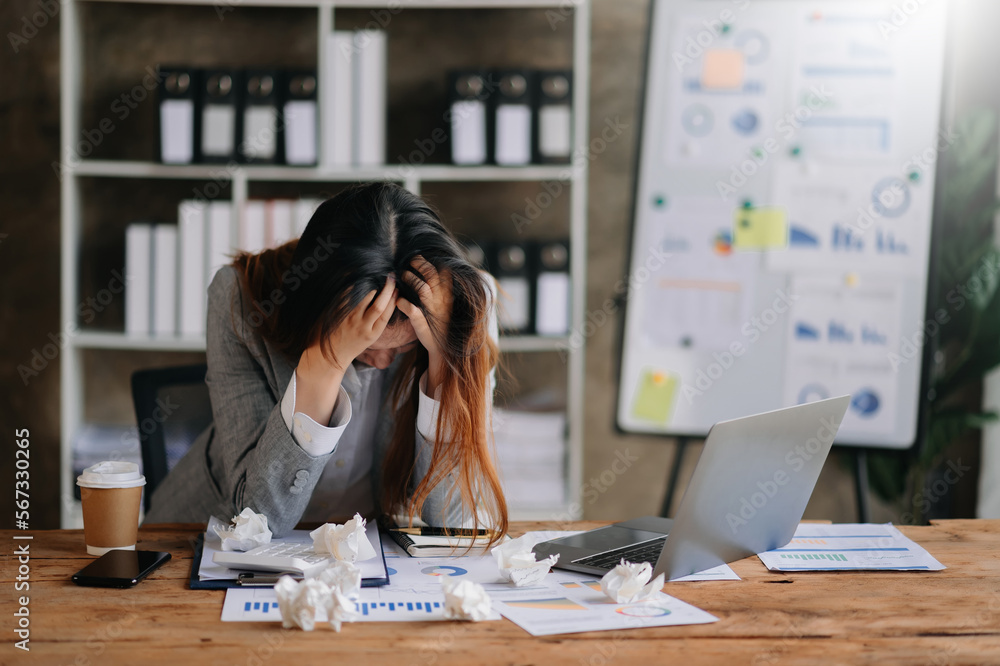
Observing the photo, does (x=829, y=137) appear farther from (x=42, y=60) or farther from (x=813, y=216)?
(x=42, y=60)

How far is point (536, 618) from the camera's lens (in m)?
0.85

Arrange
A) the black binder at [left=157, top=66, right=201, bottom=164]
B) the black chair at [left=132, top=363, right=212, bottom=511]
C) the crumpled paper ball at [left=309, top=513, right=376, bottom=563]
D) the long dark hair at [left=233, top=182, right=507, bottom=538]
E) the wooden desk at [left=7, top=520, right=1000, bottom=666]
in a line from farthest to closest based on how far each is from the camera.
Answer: the black binder at [left=157, top=66, right=201, bottom=164]
the black chair at [left=132, top=363, right=212, bottom=511]
the long dark hair at [left=233, top=182, right=507, bottom=538]
the crumpled paper ball at [left=309, top=513, right=376, bottom=563]
the wooden desk at [left=7, top=520, right=1000, bottom=666]

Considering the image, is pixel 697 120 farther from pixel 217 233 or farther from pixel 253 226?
pixel 217 233

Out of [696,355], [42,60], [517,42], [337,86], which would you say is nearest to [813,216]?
[696,355]

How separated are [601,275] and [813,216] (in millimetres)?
692

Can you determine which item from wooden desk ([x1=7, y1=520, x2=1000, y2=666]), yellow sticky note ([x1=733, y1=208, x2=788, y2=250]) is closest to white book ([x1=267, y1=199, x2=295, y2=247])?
yellow sticky note ([x1=733, y1=208, x2=788, y2=250])

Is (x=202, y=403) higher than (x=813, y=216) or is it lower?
lower

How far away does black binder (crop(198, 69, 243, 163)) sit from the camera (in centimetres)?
221

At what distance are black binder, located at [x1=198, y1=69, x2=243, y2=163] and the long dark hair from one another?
3.67 feet

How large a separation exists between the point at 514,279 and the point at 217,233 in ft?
2.76

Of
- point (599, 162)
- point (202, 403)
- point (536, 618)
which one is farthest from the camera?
point (599, 162)

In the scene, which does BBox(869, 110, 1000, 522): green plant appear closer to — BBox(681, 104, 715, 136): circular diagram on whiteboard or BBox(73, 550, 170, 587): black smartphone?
BBox(681, 104, 715, 136): circular diagram on whiteboard

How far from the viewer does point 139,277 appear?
2.27 meters

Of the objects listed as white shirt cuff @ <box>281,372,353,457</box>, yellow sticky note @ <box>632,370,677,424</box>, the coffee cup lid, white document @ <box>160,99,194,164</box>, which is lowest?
yellow sticky note @ <box>632,370,677,424</box>
